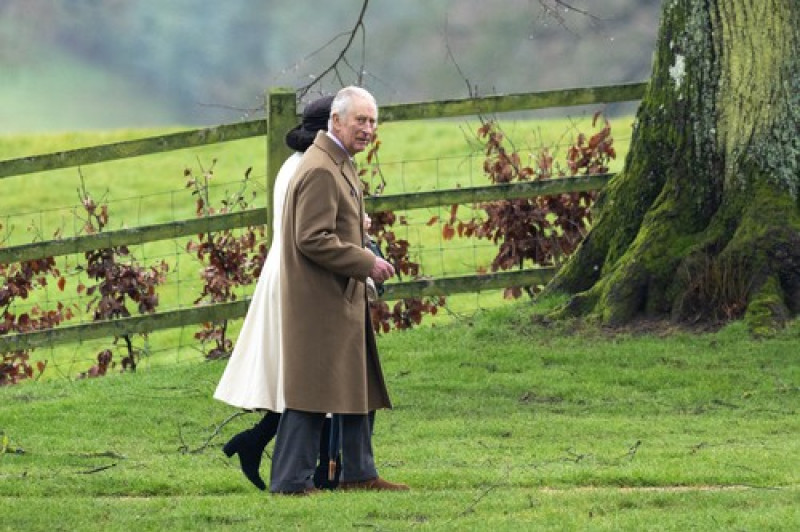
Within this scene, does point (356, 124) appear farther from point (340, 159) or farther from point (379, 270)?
point (379, 270)

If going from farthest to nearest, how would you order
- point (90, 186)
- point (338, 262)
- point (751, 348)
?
point (90, 186)
point (751, 348)
point (338, 262)

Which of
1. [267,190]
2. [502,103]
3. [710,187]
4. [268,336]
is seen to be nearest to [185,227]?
[267,190]

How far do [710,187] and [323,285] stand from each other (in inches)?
212

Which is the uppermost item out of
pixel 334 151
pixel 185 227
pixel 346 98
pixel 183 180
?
pixel 183 180

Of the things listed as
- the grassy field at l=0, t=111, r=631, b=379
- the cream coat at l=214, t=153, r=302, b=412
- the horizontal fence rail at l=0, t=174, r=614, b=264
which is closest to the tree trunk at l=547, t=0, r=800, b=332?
the horizontal fence rail at l=0, t=174, r=614, b=264

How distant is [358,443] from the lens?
9.20 metres

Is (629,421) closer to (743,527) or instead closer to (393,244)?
A: (743,527)

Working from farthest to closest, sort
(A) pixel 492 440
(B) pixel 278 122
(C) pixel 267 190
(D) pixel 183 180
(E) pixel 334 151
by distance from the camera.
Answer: (D) pixel 183 180, (C) pixel 267 190, (B) pixel 278 122, (A) pixel 492 440, (E) pixel 334 151

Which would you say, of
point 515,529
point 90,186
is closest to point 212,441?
point 515,529

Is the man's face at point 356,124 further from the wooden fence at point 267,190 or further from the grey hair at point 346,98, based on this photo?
the wooden fence at point 267,190

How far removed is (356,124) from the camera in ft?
28.9

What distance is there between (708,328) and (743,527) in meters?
5.31

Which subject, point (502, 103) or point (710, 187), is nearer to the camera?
point (710, 187)

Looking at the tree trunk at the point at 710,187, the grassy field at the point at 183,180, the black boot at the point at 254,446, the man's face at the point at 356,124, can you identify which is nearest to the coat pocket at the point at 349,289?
the man's face at the point at 356,124
